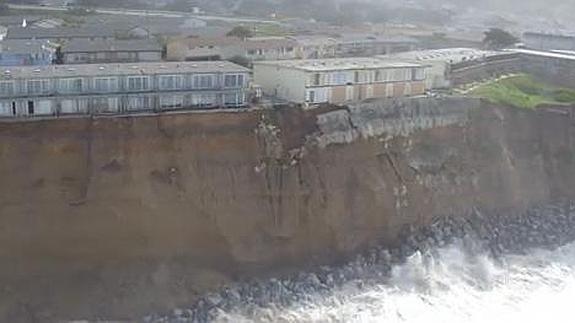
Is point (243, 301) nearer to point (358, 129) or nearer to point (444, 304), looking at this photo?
point (444, 304)

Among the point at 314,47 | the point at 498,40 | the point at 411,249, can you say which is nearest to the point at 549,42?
the point at 498,40

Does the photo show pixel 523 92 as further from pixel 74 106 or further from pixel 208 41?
pixel 74 106

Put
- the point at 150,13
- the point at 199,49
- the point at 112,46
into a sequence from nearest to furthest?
1. the point at 112,46
2. the point at 199,49
3. the point at 150,13

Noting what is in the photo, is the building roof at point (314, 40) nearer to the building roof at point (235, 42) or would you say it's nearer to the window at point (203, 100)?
the building roof at point (235, 42)

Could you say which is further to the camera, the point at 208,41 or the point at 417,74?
the point at 208,41

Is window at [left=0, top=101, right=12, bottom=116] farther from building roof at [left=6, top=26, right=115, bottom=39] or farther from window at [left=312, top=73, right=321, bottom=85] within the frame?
building roof at [left=6, top=26, right=115, bottom=39]

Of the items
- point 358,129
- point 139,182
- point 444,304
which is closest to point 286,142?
point 358,129

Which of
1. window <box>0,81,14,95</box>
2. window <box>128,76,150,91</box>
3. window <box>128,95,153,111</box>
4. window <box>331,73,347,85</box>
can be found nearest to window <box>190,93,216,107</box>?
window <box>128,95,153,111</box>

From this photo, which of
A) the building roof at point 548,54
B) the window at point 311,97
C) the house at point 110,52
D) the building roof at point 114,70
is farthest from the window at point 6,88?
the building roof at point 548,54
